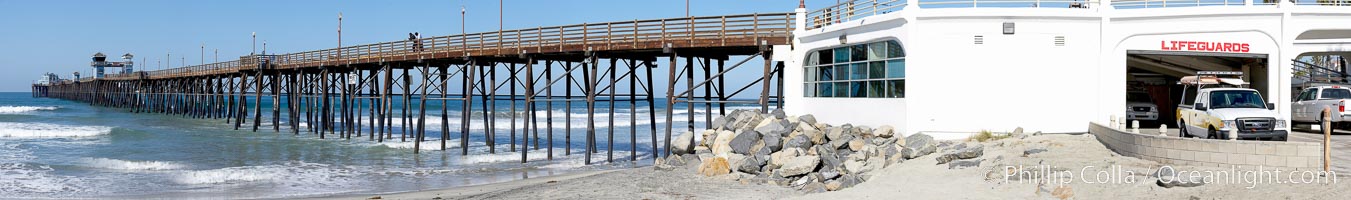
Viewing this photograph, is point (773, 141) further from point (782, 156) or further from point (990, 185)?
point (990, 185)

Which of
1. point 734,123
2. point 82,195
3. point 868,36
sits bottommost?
point 82,195

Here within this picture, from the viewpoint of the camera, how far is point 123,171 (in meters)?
24.3

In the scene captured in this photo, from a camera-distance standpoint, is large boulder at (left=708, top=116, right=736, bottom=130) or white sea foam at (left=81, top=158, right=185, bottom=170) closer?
large boulder at (left=708, top=116, right=736, bottom=130)

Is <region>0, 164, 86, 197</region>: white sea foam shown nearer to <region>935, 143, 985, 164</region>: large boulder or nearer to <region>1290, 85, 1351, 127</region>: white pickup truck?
<region>935, 143, 985, 164</region>: large boulder

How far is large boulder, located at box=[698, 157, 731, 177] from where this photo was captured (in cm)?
1730

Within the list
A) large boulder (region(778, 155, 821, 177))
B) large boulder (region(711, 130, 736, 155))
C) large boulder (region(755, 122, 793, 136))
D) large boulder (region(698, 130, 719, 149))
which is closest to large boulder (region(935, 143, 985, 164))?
large boulder (region(778, 155, 821, 177))

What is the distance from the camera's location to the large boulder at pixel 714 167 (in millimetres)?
17297

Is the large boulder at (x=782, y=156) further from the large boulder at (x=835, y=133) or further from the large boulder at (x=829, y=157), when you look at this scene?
the large boulder at (x=835, y=133)

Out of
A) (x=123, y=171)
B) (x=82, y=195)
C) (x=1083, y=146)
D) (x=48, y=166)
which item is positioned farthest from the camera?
(x=48, y=166)

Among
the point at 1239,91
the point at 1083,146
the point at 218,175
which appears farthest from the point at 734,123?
the point at 218,175

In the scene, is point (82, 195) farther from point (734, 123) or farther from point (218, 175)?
point (734, 123)

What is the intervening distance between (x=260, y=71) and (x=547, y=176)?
30.4 meters

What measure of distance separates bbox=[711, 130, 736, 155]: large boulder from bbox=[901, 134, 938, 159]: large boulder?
330 centimetres

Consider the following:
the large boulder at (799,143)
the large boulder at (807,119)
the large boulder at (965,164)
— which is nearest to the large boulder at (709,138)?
the large boulder at (807,119)
